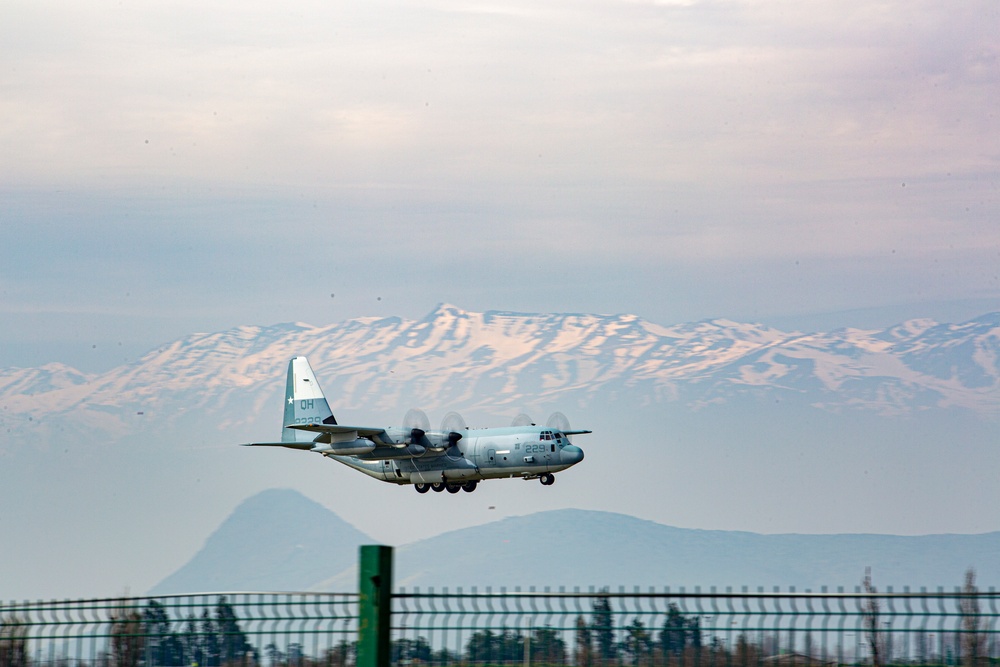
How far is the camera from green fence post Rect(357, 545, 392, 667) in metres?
12.3

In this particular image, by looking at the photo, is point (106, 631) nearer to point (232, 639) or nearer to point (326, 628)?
point (232, 639)

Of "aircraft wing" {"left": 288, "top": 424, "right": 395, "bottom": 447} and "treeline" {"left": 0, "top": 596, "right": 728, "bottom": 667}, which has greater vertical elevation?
"aircraft wing" {"left": 288, "top": 424, "right": 395, "bottom": 447}

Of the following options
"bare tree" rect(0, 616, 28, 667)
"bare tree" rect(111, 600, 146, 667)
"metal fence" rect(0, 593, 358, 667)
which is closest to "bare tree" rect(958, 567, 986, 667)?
"metal fence" rect(0, 593, 358, 667)

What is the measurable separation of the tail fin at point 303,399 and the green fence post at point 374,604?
90224 millimetres

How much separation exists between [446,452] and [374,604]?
76.2 metres

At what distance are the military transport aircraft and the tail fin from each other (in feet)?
21.1

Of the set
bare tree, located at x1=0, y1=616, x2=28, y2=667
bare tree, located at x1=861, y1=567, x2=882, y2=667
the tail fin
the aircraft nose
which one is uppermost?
the tail fin

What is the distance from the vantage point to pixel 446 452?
Result: 88375mm

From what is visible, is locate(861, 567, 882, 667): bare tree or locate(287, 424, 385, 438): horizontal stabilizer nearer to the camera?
locate(861, 567, 882, 667): bare tree

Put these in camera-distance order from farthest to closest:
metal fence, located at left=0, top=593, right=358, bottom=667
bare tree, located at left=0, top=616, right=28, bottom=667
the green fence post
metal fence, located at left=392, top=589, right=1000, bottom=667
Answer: bare tree, located at left=0, top=616, right=28, bottom=667
metal fence, located at left=0, top=593, right=358, bottom=667
metal fence, located at left=392, top=589, right=1000, bottom=667
the green fence post

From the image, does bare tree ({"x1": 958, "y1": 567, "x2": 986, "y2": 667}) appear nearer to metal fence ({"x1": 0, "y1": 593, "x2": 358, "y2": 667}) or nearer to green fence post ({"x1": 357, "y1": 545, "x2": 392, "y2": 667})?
metal fence ({"x1": 0, "y1": 593, "x2": 358, "y2": 667})

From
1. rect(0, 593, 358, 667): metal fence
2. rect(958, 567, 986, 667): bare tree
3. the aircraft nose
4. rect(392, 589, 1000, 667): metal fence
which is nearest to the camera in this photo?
rect(392, 589, 1000, 667): metal fence

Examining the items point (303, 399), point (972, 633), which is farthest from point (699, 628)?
point (303, 399)

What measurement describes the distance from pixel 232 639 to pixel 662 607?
21.2 feet
